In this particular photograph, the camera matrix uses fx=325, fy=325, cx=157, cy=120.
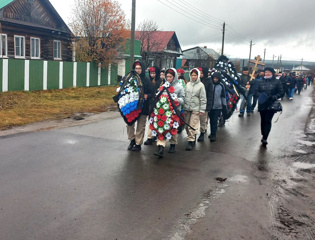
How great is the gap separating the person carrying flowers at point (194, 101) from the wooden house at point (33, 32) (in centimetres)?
1725

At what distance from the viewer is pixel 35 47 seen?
80.9ft

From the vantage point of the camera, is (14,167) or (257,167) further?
(257,167)

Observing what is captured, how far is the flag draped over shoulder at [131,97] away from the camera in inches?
265

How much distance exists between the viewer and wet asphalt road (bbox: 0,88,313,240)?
359 cm

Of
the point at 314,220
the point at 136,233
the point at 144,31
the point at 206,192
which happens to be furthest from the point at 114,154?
the point at 144,31

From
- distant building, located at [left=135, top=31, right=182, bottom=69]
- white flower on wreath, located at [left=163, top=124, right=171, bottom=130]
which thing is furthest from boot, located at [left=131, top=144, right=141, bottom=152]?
distant building, located at [left=135, top=31, right=182, bottom=69]

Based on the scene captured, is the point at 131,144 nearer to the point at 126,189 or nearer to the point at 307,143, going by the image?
the point at 126,189

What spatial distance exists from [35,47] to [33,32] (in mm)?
1119

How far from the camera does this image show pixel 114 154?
6.57m

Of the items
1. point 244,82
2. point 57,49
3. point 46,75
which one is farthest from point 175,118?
point 57,49

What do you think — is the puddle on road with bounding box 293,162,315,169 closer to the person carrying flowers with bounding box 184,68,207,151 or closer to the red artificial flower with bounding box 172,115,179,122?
the person carrying flowers with bounding box 184,68,207,151

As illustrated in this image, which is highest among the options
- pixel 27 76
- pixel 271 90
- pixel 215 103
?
pixel 271 90

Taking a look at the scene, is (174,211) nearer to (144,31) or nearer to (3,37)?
(3,37)

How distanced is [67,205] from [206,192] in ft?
6.47
